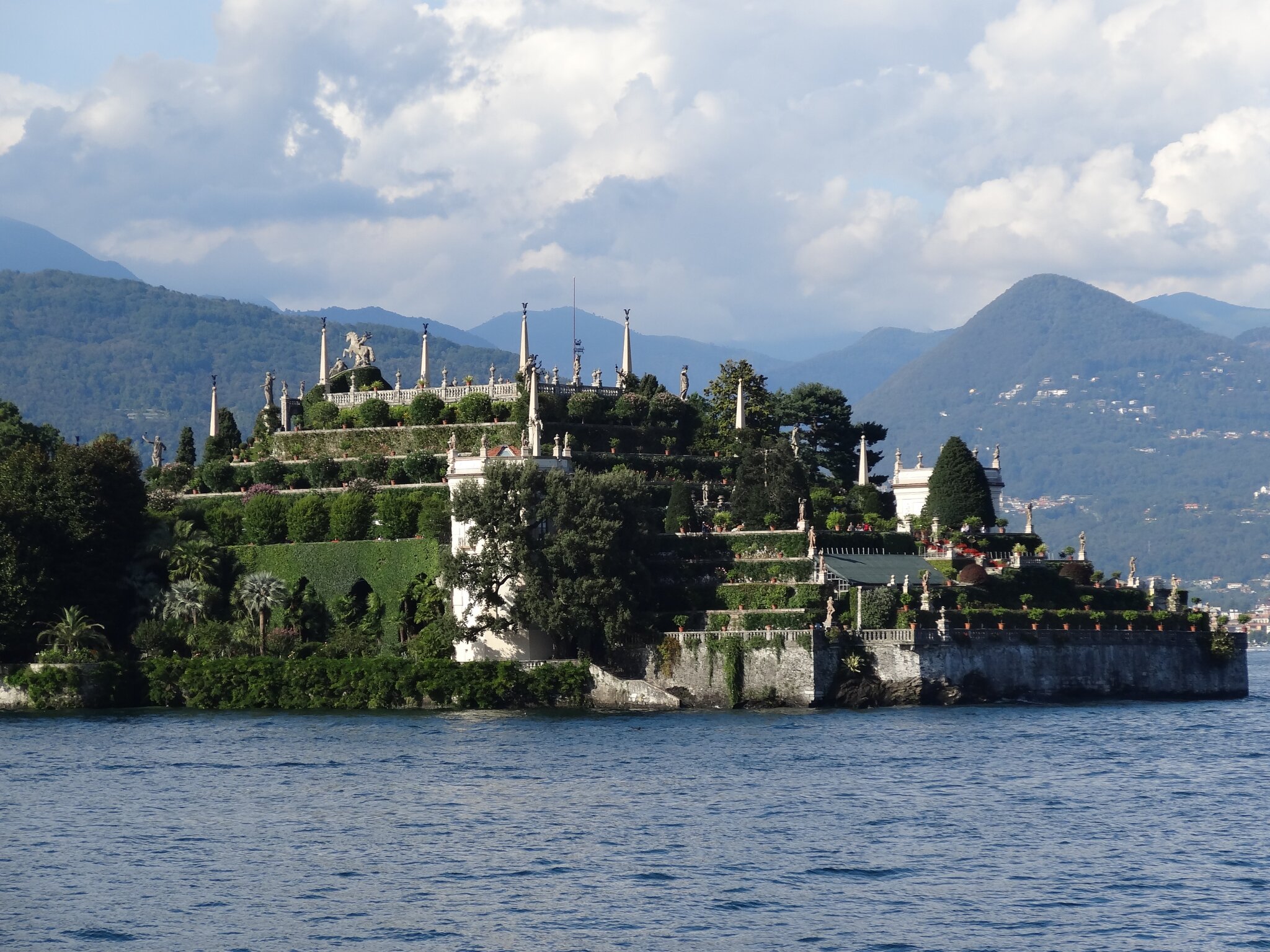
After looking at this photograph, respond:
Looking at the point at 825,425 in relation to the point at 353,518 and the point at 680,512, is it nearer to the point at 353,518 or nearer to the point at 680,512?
the point at 680,512

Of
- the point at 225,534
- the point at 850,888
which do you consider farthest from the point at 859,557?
the point at 850,888

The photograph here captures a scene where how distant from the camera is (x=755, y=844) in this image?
179ft

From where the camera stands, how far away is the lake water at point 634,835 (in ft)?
147

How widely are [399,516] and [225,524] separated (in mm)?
10702

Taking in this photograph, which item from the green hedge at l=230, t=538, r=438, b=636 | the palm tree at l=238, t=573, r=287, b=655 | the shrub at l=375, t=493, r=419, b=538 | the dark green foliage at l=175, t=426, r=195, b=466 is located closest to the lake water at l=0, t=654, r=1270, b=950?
the palm tree at l=238, t=573, r=287, b=655

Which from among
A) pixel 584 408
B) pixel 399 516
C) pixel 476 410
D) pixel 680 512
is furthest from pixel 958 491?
pixel 399 516

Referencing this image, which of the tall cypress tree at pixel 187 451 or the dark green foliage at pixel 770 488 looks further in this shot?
the tall cypress tree at pixel 187 451

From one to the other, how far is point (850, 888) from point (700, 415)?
70091mm

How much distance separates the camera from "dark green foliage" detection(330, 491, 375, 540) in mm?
102375

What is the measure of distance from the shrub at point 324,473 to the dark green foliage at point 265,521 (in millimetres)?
2129

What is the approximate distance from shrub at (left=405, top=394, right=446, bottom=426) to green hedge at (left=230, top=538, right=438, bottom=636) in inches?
385

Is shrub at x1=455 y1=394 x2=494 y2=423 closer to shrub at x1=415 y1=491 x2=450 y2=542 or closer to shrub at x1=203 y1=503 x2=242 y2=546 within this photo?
shrub at x1=415 y1=491 x2=450 y2=542

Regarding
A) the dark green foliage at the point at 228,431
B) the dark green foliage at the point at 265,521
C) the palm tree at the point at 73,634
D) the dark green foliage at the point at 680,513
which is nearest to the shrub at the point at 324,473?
the dark green foliage at the point at 265,521

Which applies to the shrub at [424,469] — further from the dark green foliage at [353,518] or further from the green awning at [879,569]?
the green awning at [879,569]
